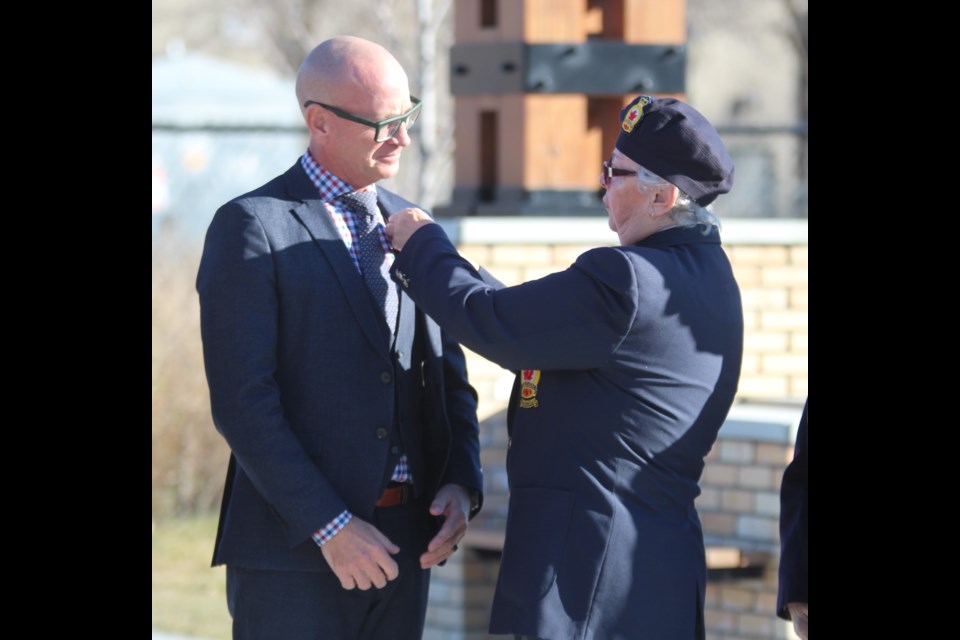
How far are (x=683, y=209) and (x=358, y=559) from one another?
101 centimetres

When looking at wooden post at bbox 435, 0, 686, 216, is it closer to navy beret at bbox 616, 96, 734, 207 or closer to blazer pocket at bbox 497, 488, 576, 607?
navy beret at bbox 616, 96, 734, 207

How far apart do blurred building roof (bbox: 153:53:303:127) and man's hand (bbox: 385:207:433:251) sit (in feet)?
42.9

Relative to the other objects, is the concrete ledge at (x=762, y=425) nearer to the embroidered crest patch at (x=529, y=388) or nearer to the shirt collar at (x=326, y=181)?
the embroidered crest patch at (x=529, y=388)

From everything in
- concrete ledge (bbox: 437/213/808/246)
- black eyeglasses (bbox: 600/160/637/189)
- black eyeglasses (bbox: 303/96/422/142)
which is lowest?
concrete ledge (bbox: 437/213/808/246)

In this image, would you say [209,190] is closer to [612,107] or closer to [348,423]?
[612,107]

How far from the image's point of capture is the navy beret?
111 inches

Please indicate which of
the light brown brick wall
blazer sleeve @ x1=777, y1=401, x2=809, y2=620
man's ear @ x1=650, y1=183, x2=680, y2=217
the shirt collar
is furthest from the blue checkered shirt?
the light brown brick wall

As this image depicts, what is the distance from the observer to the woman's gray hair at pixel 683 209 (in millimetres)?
2850

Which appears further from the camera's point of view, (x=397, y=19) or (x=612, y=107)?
(x=397, y=19)

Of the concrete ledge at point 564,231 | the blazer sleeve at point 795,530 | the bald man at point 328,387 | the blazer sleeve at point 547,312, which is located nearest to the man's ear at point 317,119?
the bald man at point 328,387
